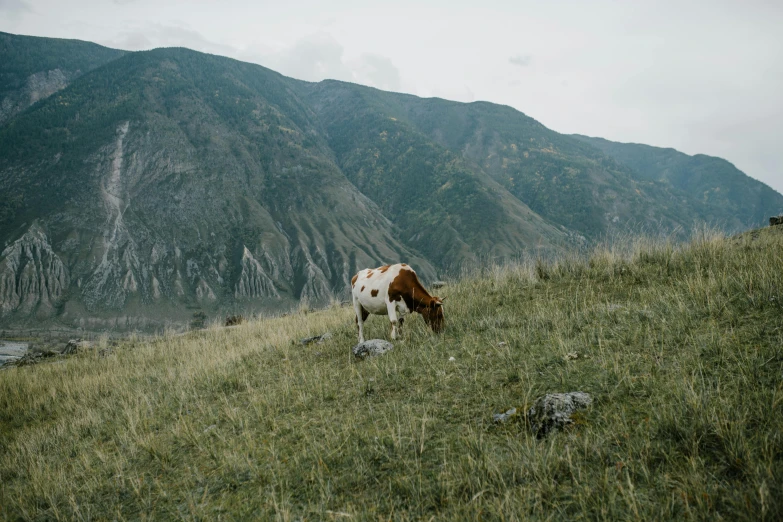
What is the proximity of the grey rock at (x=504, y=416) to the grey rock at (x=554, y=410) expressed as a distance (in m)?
0.17

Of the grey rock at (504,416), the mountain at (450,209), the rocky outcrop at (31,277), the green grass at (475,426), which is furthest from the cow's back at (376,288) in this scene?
the mountain at (450,209)

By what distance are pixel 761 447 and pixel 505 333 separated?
429cm

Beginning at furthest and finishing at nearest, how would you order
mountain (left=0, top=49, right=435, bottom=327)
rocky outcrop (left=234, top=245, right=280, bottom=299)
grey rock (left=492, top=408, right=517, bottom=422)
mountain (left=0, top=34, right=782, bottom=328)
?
rocky outcrop (left=234, top=245, right=280, bottom=299), mountain (left=0, top=34, right=782, bottom=328), mountain (left=0, top=49, right=435, bottom=327), grey rock (left=492, top=408, right=517, bottom=422)

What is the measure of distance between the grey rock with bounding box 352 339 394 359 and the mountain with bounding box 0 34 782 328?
224 feet

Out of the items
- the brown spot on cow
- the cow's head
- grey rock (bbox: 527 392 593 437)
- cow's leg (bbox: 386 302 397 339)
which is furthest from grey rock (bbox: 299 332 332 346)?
grey rock (bbox: 527 392 593 437)

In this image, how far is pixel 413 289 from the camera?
902cm

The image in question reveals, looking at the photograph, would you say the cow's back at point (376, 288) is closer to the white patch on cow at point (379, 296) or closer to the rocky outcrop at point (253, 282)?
the white patch on cow at point (379, 296)

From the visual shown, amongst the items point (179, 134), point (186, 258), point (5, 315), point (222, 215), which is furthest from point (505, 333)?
point (179, 134)

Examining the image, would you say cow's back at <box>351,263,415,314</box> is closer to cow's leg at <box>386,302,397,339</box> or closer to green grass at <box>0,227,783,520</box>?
cow's leg at <box>386,302,397,339</box>

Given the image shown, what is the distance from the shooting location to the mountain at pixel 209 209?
326ft

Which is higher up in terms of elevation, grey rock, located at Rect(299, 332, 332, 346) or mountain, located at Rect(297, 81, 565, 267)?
mountain, located at Rect(297, 81, 565, 267)

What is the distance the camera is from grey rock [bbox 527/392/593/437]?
3.90m

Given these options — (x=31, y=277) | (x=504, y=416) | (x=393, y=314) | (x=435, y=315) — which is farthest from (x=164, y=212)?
(x=504, y=416)

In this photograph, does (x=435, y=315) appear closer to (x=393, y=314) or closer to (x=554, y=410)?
(x=393, y=314)
